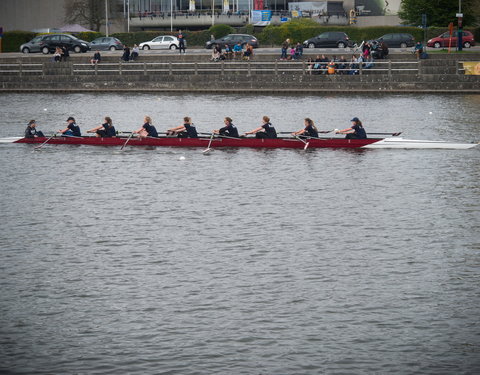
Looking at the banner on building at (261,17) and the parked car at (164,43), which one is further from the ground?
the banner on building at (261,17)

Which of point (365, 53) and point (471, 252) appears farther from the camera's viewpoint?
point (365, 53)

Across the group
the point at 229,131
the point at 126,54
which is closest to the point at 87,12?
the point at 126,54

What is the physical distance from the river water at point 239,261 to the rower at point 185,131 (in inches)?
28.5

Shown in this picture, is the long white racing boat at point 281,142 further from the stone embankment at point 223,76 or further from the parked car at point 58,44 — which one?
the parked car at point 58,44

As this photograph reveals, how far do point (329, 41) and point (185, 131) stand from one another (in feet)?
125

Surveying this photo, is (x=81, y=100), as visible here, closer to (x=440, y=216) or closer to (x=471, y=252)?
(x=440, y=216)

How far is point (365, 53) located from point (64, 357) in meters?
46.8

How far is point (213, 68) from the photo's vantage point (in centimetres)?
6209

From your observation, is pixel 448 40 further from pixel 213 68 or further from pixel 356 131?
pixel 356 131

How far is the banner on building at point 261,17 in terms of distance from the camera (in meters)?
91.9

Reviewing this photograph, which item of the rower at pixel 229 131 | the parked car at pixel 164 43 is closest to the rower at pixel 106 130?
the rower at pixel 229 131

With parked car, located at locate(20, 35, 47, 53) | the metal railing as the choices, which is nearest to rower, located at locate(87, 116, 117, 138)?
the metal railing

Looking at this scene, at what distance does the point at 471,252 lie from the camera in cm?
2120

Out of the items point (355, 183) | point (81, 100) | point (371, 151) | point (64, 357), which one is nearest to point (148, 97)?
point (81, 100)
